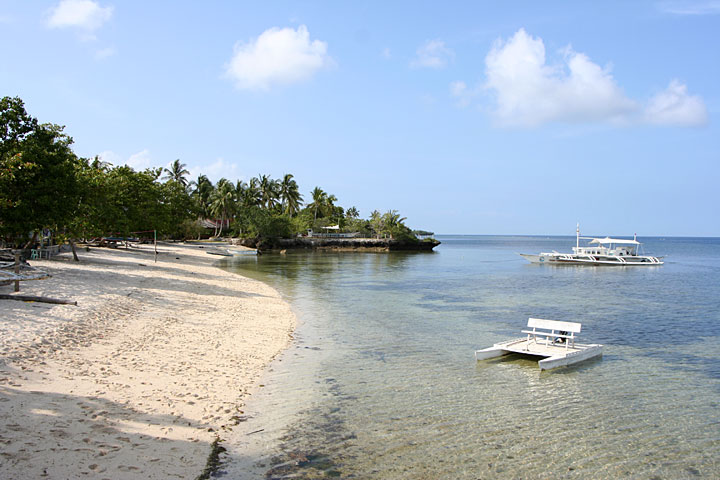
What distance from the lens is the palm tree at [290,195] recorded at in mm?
107750

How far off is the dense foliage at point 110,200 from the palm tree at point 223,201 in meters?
0.20

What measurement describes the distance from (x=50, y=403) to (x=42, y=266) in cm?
2258

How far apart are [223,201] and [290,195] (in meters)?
16.2

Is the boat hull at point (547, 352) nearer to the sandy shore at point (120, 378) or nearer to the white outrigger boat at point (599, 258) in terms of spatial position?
the sandy shore at point (120, 378)

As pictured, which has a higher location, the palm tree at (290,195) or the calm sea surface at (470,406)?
the palm tree at (290,195)

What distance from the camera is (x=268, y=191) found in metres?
106

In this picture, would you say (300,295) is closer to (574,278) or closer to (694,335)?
(694,335)

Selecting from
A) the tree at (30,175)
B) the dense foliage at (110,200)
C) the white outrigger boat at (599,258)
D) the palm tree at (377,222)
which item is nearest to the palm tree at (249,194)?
the dense foliage at (110,200)

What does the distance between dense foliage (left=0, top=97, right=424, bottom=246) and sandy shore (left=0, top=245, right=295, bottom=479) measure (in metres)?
4.56

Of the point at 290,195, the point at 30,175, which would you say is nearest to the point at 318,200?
the point at 290,195

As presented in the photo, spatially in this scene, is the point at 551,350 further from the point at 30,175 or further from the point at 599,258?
the point at 599,258

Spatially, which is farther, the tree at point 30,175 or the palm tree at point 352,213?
the palm tree at point 352,213

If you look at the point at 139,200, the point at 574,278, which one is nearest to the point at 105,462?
the point at 139,200

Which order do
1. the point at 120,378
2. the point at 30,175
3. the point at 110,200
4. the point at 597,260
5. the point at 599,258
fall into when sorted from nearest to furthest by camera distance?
1. the point at 120,378
2. the point at 30,175
3. the point at 110,200
4. the point at 597,260
5. the point at 599,258
